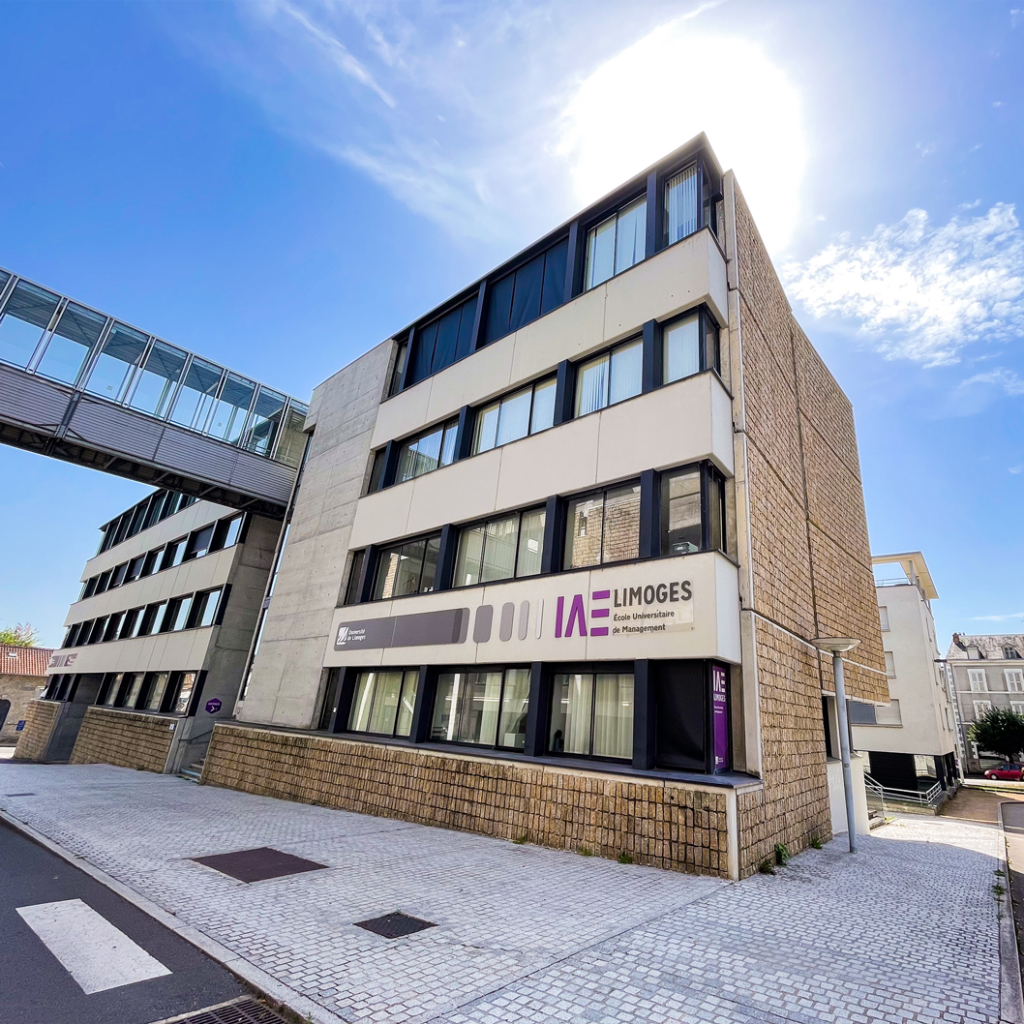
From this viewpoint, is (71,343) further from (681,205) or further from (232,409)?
(681,205)

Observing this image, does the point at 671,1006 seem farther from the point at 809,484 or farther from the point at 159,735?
the point at 159,735

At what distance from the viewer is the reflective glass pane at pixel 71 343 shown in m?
17.2

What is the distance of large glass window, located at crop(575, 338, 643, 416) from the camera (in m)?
11.0

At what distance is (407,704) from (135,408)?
14.2 m

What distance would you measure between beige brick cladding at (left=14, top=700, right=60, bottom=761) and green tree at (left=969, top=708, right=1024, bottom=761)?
73.1m

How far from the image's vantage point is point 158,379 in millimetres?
19266

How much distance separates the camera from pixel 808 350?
1678 centimetres

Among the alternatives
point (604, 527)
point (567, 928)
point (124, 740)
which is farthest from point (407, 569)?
point (124, 740)

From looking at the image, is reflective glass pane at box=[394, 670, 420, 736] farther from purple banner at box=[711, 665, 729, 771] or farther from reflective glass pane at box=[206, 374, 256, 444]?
reflective glass pane at box=[206, 374, 256, 444]

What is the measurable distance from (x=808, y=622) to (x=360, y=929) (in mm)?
10635

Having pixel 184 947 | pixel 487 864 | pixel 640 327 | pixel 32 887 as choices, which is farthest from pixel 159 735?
pixel 640 327

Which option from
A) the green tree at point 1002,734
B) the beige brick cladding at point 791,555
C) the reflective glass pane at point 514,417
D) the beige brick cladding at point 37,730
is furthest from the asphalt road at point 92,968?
the green tree at point 1002,734

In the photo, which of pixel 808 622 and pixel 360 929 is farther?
pixel 808 622

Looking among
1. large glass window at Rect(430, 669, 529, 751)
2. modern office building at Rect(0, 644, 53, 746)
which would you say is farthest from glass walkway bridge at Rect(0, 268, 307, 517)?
modern office building at Rect(0, 644, 53, 746)
